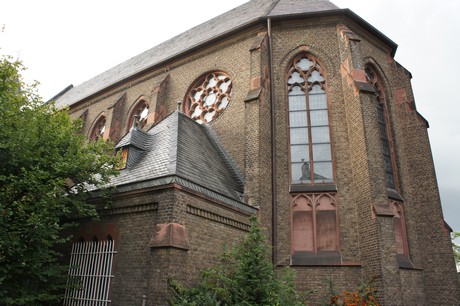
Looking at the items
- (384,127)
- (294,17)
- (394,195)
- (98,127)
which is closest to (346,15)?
(294,17)

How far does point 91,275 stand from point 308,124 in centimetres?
834

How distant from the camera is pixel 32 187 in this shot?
7.71 m

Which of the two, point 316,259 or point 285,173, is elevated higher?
point 285,173

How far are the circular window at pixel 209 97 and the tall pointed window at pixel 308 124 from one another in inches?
108

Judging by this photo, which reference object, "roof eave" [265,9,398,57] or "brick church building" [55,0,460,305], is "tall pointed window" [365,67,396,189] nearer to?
"brick church building" [55,0,460,305]

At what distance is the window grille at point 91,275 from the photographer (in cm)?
860

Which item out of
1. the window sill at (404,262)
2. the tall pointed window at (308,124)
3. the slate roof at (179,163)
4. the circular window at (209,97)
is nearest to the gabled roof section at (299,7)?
the tall pointed window at (308,124)

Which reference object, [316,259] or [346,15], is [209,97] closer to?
[346,15]

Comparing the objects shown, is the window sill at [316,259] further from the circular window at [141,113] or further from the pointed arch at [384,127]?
the circular window at [141,113]

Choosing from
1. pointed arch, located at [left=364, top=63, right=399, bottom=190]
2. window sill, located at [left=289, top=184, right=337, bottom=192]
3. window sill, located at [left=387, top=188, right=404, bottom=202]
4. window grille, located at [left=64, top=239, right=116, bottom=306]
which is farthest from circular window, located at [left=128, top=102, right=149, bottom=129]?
window sill, located at [left=387, top=188, right=404, bottom=202]

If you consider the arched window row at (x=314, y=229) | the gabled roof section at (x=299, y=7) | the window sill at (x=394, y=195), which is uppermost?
the gabled roof section at (x=299, y=7)

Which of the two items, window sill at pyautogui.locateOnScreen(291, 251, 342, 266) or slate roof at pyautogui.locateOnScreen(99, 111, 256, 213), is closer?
slate roof at pyautogui.locateOnScreen(99, 111, 256, 213)

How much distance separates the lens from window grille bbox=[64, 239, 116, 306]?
339 inches

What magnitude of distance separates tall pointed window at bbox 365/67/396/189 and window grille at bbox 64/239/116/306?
30.5 ft
